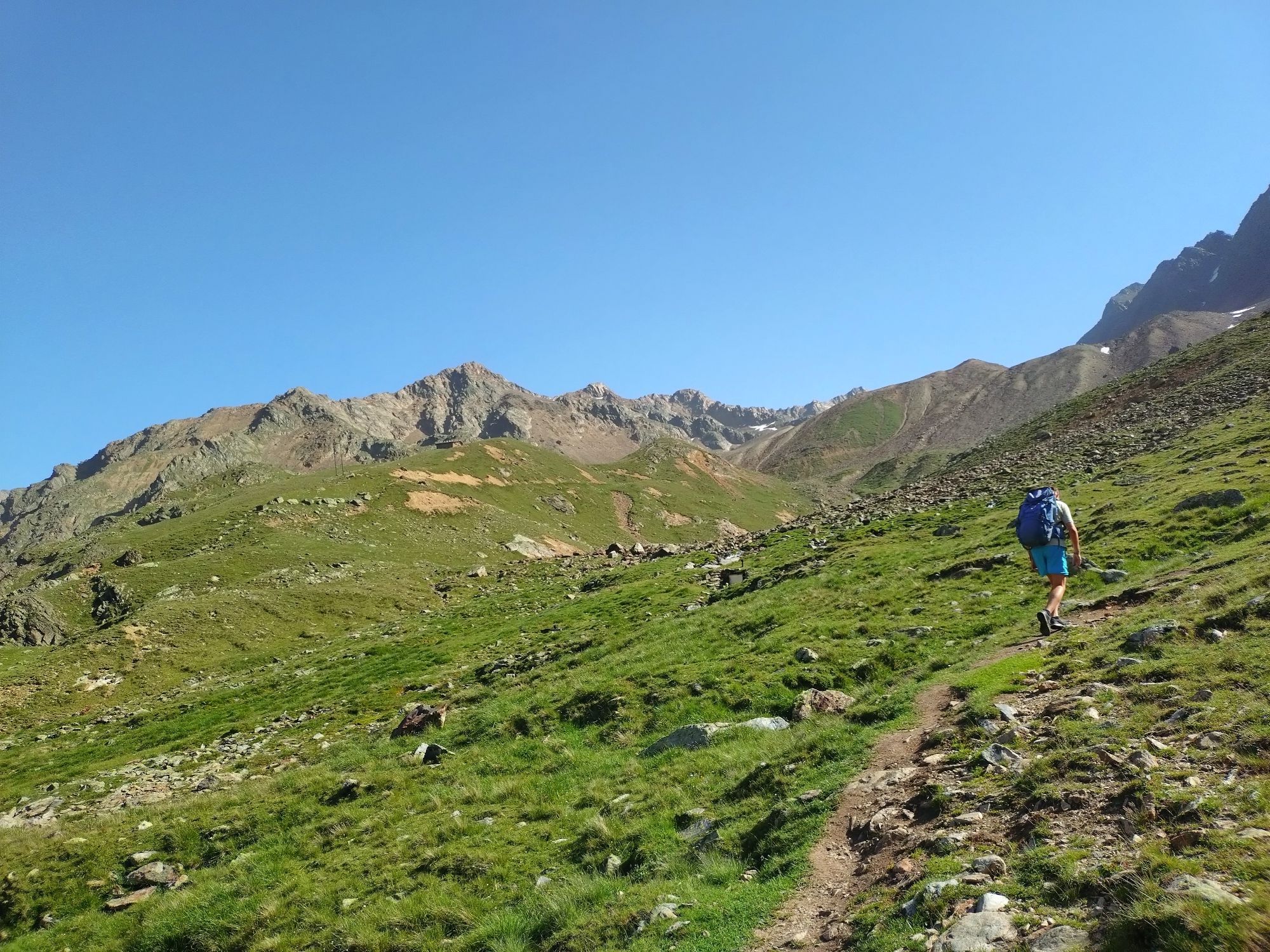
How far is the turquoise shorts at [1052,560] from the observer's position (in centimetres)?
1558

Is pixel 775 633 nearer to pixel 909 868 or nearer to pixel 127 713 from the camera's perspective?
pixel 909 868

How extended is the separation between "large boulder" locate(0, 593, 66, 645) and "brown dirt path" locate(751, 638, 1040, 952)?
52.3 m

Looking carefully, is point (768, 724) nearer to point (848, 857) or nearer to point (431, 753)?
point (848, 857)

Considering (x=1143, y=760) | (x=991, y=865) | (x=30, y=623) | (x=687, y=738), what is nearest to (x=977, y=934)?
(x=991, y=865)

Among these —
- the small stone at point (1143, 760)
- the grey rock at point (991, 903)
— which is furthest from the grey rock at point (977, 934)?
the small stone at point (1143, 760)

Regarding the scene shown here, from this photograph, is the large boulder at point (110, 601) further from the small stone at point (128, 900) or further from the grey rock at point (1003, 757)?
the grey rock at point (1003, 757)

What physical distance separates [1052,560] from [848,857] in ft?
35.3

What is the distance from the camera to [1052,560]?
1569 cm

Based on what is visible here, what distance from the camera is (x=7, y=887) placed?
1473 centimetres

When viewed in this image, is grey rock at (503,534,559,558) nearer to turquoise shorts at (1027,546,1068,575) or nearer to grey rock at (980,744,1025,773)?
turquoise shorts at (1027,546,1068,575)

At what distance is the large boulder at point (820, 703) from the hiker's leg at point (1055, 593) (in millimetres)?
4966

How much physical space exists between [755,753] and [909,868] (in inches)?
229

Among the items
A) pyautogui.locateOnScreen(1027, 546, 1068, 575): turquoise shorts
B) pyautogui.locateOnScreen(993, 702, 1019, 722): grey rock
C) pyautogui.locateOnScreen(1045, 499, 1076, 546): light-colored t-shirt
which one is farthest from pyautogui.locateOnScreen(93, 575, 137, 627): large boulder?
pyautogui.locateOnScreen(1045, 499, 1076, 546): light-colored t-shirt

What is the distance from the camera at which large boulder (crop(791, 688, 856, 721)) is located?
47.5 feet
